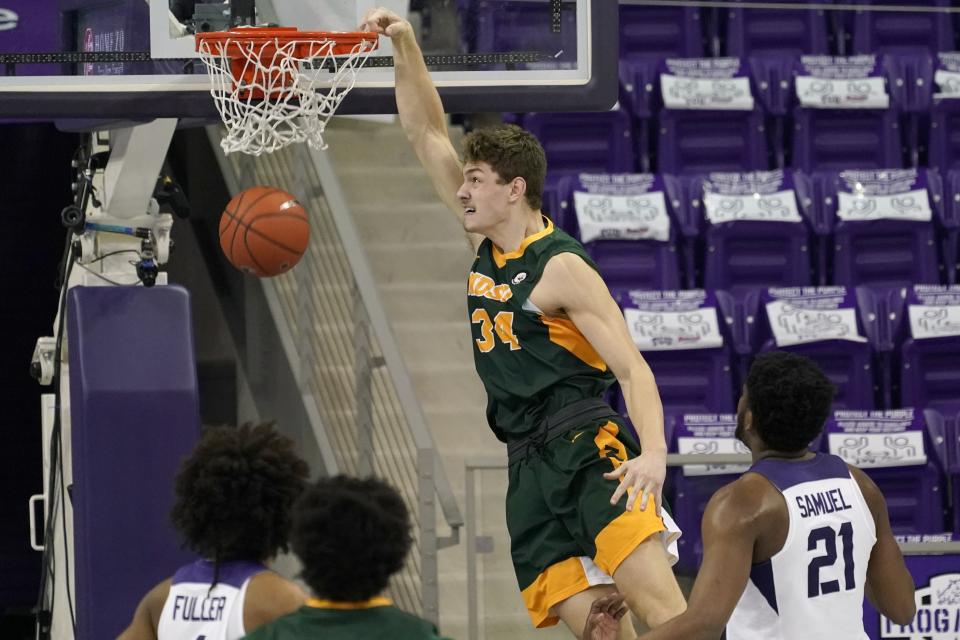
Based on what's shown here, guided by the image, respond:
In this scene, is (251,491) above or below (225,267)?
below

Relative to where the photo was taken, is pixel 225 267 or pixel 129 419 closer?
pixel 129 419

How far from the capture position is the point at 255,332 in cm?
912

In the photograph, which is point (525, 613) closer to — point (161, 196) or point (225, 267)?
point (161, 196)

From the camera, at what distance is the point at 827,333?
8.38 m

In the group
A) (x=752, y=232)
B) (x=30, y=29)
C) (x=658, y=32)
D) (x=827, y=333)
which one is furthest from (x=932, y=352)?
(x=30, y=29)

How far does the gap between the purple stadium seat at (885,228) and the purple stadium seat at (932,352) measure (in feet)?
1.33

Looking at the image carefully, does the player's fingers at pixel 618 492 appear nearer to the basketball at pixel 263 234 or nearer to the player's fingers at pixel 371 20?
the player's fingers at pixel 371 20

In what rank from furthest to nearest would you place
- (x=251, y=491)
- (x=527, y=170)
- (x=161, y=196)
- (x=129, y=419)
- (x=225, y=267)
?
(x=225, y=267)
(x=161, y=196)
(x=129, y=419)
(x=527, y=170)
(x=251, y=491)

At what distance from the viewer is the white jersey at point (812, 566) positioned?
12.5 ft

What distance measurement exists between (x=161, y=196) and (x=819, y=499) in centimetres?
351

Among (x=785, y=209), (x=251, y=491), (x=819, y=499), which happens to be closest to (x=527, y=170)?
(x=819, y=499)

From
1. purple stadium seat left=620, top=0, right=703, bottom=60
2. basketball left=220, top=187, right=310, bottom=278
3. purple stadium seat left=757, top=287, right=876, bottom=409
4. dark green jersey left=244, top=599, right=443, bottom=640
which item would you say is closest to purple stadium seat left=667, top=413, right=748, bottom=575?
purple stadium seat left=757, top=287, right=876, bottom=409

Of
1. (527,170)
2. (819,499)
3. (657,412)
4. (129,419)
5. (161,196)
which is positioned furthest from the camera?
(161,196)

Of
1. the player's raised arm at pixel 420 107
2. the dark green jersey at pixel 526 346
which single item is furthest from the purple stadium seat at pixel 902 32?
the dark green jersey at pixel 526 346
